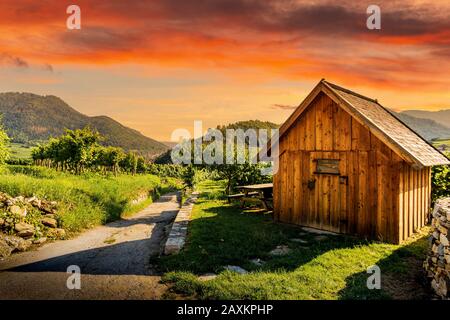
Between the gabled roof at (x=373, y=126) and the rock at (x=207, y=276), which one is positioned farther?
the gabled roof at (x=373, y=126)

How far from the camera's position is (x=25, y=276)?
643cm

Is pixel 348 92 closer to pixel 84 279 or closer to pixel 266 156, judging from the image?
pixel 266 156

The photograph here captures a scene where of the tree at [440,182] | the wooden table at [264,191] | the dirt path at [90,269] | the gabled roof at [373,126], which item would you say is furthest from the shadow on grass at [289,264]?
the tree at [440,182]

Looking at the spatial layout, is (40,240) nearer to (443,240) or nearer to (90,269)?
(90,269)

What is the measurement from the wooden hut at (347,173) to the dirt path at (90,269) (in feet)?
18.4

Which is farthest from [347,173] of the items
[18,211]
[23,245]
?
[18,211]

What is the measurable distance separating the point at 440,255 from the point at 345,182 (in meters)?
4.26

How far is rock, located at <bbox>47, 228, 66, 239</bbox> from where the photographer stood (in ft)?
32.0

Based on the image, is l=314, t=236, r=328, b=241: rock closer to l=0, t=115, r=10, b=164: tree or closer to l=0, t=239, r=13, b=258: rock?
l=0, t=239, r=13, b=258: rock

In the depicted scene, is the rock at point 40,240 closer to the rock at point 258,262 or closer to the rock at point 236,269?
the rock at point 236,269

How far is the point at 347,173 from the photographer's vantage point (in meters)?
9.73

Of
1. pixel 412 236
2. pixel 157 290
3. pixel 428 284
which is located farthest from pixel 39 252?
pixel 412 236

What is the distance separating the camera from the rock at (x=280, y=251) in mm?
7855

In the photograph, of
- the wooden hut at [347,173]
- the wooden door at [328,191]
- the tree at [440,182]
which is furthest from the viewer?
the tree at [440,182]
